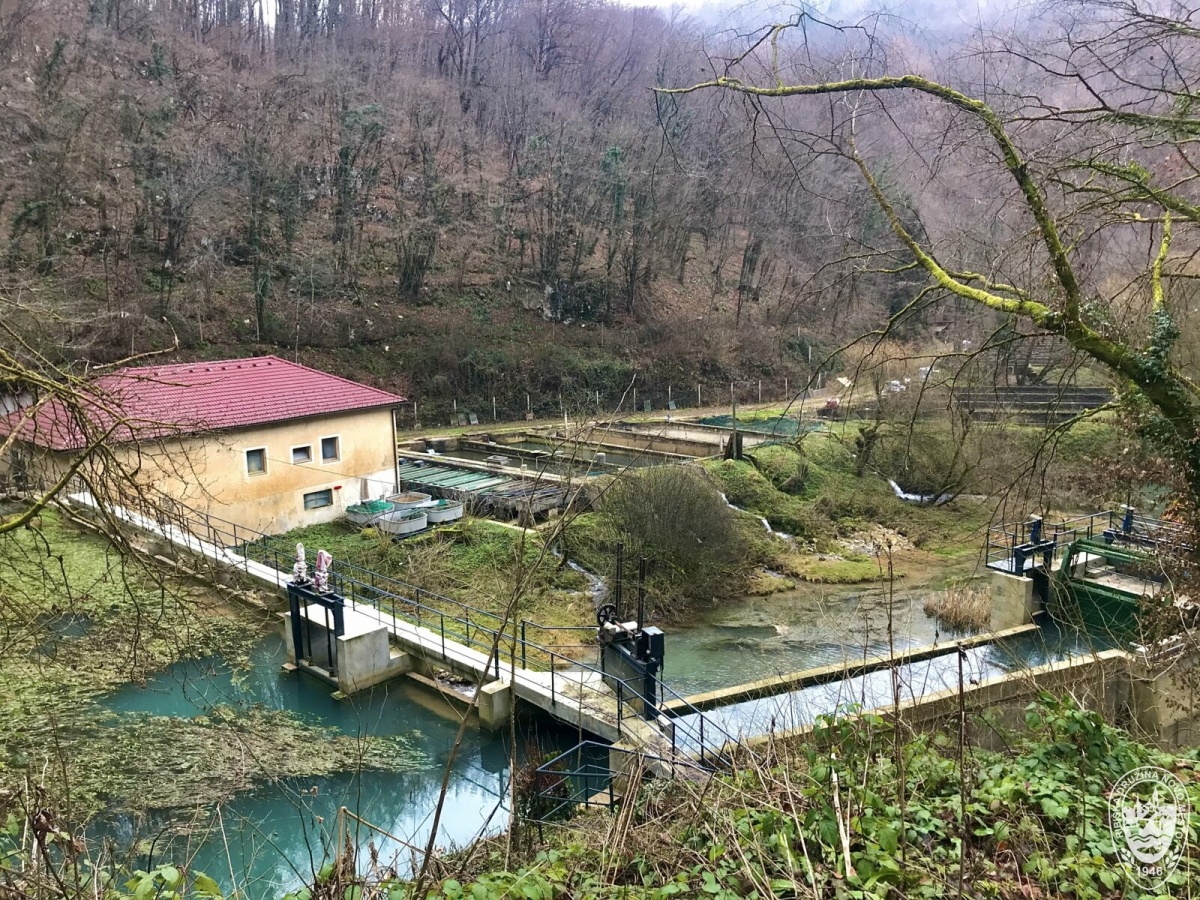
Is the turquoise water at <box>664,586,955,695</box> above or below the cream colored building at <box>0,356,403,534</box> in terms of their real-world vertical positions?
below

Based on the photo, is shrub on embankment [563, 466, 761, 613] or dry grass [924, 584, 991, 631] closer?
dry grass [924, 584, 991, 631]

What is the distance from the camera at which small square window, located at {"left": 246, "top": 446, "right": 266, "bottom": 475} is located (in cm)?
1694

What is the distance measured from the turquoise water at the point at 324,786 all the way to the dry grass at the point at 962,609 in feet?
29.5

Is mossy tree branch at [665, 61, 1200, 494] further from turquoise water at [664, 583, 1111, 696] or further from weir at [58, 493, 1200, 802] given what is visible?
turquoise water at [664, 583, 1111, 696]

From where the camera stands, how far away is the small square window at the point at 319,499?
18.2 meters

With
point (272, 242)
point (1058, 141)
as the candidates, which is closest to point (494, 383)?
point (272, 242)

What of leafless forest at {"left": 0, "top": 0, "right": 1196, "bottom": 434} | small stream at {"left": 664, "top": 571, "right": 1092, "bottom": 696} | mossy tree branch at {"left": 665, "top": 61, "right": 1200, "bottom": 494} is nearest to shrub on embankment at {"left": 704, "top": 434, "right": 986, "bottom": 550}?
small stream at {"left": 664, "top": 571, "right": 1092, "bottom": 696}

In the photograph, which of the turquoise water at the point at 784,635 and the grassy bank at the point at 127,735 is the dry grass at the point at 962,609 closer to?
the turquoise water at the point at 784,635

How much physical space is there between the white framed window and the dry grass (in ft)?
44.3

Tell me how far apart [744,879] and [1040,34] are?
531 centimetres

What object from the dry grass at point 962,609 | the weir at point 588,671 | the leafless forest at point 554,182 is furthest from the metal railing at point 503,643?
the dry grass at point 962,609

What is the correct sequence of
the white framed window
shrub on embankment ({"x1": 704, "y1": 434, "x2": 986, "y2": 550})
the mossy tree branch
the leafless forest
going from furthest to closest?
1. shrub on embankment ({"x1": 704, "y1": 434, "x2": 986, "y2": 550})
2. the white framed window
3. the leafless forest
4. the mossy tree branch

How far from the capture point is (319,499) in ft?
60.6

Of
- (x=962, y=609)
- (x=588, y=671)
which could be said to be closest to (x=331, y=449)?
(x=588, y=671)
